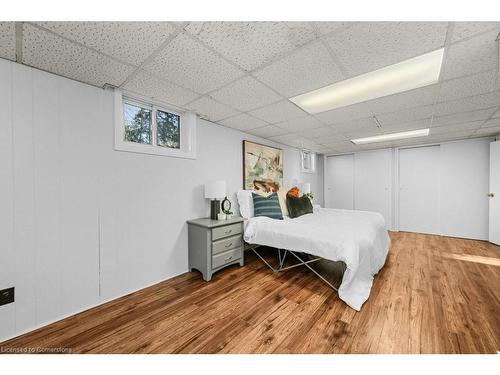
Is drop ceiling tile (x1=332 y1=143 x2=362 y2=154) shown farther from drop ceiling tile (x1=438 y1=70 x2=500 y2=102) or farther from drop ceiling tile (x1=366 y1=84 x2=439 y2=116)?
drop ceiling tile (x1=438 y1=70 x2=500 y2=102)

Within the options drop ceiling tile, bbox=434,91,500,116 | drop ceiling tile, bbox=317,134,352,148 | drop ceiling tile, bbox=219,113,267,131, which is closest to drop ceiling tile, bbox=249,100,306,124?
drop ceiling tile, bbox=219,113,267,131

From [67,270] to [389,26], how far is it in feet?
10.7

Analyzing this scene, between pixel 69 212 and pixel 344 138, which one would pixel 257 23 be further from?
pixel 344 138

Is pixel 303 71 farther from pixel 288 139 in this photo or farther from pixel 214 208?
pixel 288 139


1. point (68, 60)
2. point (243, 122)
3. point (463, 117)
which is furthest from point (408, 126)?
point (68, 60)

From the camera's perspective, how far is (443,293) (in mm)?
2105

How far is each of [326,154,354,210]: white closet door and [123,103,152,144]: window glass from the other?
5.70m

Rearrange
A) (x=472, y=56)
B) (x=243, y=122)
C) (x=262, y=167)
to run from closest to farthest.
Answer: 1. (x=472, y=56)
2. (x=243, y=122)
3. (x=262, y=167)

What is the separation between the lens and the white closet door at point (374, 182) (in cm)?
538

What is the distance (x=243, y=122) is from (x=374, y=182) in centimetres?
459

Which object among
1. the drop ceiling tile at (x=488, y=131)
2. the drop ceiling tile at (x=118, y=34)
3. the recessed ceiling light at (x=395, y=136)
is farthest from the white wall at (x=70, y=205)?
the drop ceiling tile at (x=488, y=131)

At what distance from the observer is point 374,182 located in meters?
5.60

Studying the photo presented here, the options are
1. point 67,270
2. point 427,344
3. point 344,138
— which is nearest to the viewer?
point 427,344
